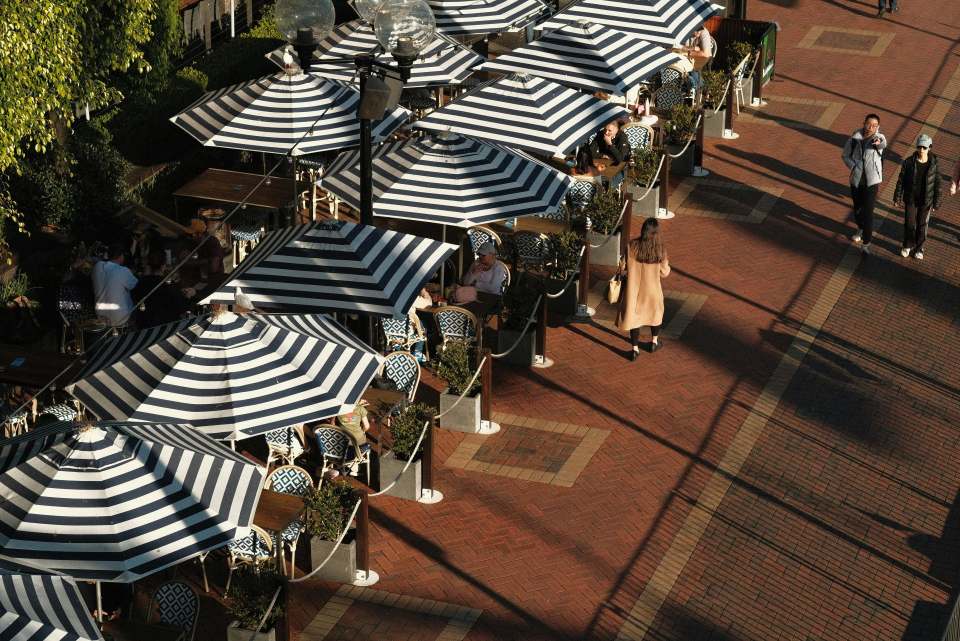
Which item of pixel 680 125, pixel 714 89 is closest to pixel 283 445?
pixel 680 125

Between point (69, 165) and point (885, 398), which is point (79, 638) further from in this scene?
point (69, 165)

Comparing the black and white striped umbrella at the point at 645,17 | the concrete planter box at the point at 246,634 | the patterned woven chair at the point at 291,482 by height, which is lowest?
the concrete planter box at the point at 246,634

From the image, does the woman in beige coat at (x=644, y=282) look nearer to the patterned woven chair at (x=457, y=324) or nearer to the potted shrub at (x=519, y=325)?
the potted shrub at (x=519, y=325)

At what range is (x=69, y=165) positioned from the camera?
65.7 ft

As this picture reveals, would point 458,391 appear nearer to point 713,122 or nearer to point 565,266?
point 565,266

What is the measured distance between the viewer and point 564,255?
18016 millimetres

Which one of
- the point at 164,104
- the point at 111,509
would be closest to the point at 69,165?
the point at 164,104

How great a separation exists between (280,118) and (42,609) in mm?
10015

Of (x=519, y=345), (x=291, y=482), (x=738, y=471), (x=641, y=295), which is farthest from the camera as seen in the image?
(x=519, y=345)

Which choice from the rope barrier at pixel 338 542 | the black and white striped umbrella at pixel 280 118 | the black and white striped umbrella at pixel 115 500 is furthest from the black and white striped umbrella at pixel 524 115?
the black and white striped umbrella at pixel 115 500

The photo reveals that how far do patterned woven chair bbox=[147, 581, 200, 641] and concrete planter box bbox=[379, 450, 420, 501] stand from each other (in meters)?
3.08

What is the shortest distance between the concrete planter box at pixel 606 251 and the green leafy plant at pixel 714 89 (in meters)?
5.63

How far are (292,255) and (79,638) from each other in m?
6.01

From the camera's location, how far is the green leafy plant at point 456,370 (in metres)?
15.5
